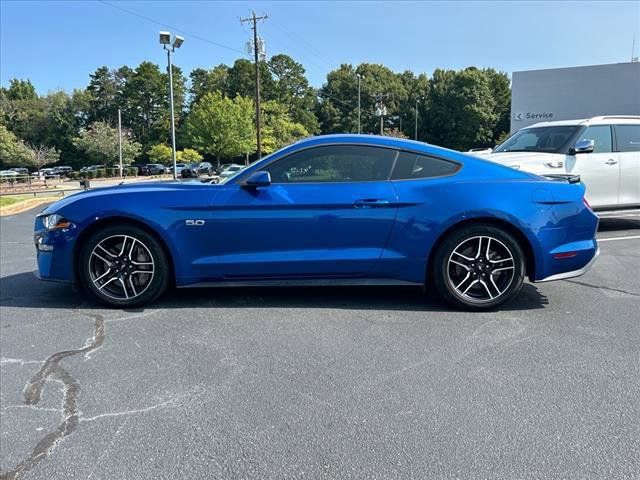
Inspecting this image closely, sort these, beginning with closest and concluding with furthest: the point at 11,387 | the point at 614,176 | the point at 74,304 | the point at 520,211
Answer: the point at 11,387
the point at 520,211
the point at 74,304
the point at 614,176

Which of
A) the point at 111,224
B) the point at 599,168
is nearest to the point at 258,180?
the point at 111,224

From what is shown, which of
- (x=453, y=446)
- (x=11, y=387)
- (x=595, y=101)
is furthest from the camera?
(x=595, y=101)

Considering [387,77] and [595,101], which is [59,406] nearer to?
[595,101]

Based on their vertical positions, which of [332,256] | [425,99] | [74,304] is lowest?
[74,304]

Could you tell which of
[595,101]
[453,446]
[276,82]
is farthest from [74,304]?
[276,82]

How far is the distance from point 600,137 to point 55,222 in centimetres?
749

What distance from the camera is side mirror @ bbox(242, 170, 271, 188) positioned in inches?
163

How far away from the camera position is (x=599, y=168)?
7.67 metres

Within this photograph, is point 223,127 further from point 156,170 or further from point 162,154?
point 162,154

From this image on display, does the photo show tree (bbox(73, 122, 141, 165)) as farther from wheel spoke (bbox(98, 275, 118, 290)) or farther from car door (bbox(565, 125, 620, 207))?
wheel spoke (bbox(98, 275, 118, 290))

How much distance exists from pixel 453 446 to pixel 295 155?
2648 mm

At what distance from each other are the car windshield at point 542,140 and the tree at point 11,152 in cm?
6671

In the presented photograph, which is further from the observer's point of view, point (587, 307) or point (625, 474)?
point (587, 307)

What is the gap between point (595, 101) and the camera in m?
20.7
